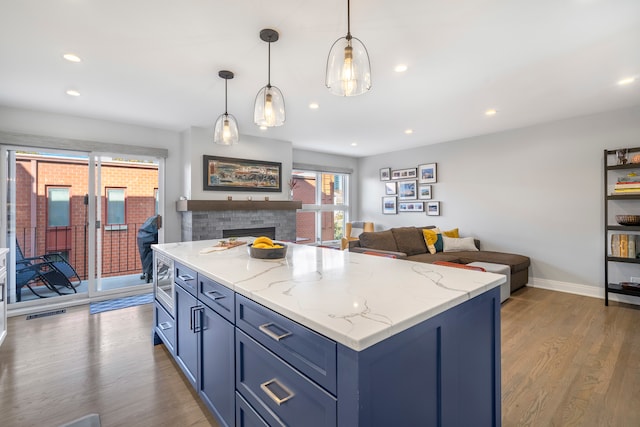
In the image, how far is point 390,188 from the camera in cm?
645

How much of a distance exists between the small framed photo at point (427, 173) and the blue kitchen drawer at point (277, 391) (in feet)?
17.1

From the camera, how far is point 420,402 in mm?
969

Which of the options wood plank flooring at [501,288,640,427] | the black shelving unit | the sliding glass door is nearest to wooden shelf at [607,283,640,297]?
the black shelving unit

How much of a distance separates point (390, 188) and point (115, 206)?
196 inches

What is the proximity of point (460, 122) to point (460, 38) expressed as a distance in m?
2.33

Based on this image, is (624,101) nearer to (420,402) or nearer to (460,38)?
(460,38)

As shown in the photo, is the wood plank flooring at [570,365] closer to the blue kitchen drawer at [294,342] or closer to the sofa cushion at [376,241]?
the blue kitchen drawer at [294,342]

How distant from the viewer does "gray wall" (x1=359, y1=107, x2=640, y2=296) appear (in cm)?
391

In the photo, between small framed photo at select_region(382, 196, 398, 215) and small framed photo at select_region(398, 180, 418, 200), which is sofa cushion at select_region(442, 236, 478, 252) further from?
small framed photo at select_region(382, 196, 398, 215)

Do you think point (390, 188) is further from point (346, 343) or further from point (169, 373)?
point (346, 343)

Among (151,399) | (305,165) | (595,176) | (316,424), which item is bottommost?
(151,399)

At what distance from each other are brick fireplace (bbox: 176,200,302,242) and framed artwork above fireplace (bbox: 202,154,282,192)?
0.95ft

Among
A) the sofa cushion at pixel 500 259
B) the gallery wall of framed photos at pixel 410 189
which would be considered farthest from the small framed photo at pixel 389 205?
the sofa cushion at pixel 500 259

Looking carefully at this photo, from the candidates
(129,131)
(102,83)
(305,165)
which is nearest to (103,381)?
(102,83)
